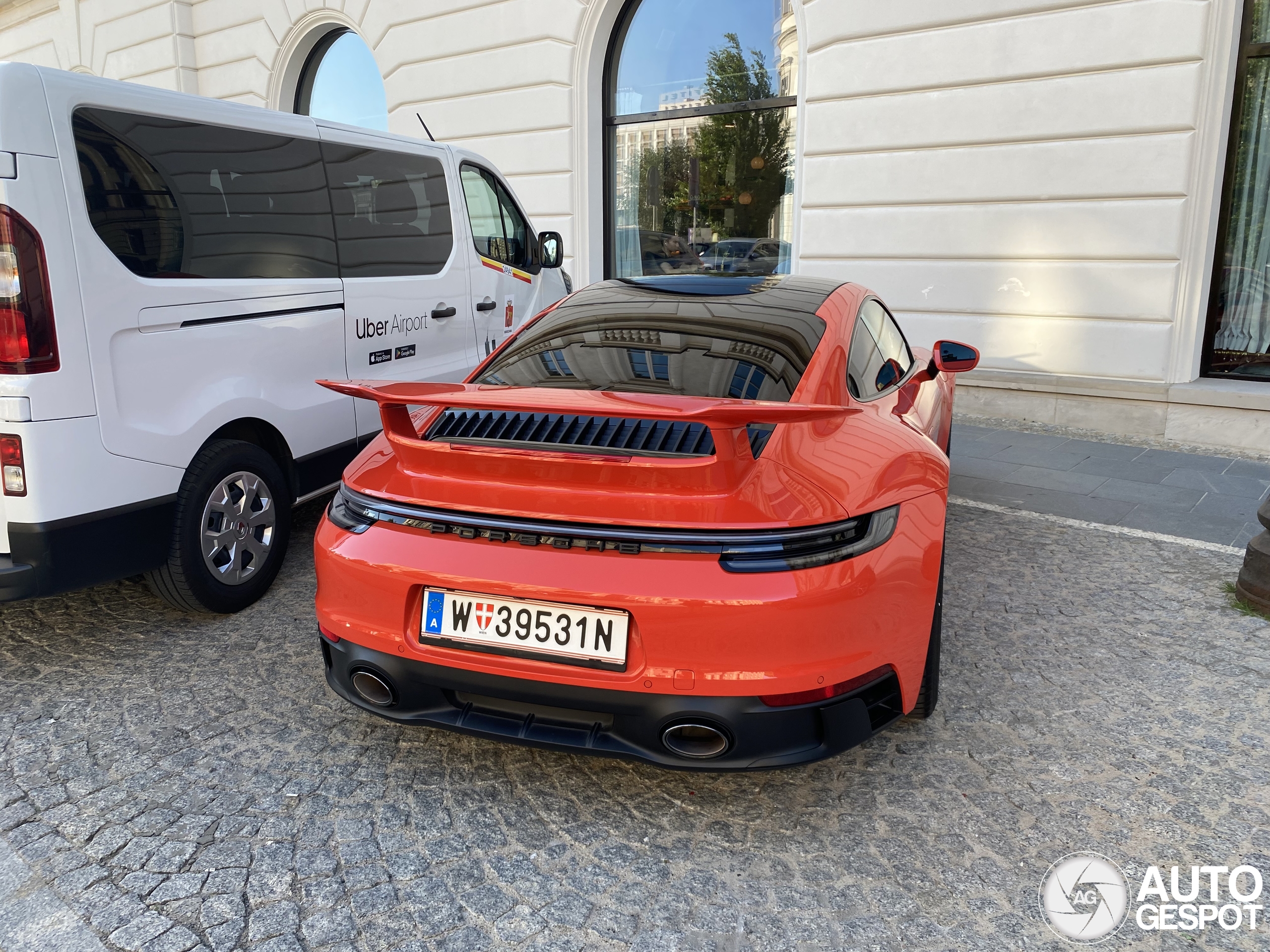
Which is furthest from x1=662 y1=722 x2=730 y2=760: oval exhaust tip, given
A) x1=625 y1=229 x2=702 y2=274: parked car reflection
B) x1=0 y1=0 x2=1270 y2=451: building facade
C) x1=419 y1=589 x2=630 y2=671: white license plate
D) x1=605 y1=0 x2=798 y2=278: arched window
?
x1=625 y1=229 x2=702 y2=274: parked car reflection

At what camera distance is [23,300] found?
9.71 ft

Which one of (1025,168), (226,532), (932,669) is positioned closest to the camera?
(932,669)

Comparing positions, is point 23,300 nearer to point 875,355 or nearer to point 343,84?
point 875,355

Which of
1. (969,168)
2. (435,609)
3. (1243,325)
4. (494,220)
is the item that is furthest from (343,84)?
(435,609)

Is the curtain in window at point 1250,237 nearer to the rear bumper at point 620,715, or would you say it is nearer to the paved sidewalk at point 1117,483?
the paved sidewalk at point 1117,483

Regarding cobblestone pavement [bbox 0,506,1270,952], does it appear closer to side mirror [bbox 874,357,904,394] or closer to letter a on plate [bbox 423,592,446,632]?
letter a on plate [bbox 423,592,446,632]

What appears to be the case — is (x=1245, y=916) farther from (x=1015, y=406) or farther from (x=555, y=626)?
(x=1015, y=406)

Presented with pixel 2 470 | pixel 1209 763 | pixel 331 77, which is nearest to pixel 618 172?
pixel 331 77

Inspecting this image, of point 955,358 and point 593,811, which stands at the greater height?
point 955,358

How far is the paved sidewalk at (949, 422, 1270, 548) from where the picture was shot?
203 inches

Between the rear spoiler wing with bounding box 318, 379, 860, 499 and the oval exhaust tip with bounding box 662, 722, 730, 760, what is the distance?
0.59 metres

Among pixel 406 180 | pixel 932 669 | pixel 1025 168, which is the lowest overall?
pixel 932 669

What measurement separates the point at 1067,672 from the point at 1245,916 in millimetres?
1251

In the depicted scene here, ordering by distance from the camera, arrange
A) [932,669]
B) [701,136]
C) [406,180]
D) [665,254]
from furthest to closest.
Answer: [665,254], [701,136], [406,180], [932,669]
